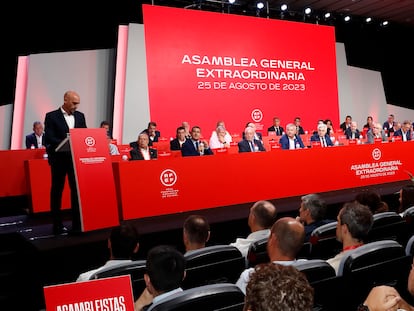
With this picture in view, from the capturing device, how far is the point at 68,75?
8961 mm

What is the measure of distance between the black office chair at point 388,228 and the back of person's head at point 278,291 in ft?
7.02

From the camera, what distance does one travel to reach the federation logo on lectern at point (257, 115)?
9781mm

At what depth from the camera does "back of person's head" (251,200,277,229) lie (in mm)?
2781

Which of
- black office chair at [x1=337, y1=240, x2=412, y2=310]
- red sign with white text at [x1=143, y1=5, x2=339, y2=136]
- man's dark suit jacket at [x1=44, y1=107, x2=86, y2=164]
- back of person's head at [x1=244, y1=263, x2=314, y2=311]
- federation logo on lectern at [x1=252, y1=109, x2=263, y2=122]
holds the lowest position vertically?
black office chair at [x1=337, y1=240, x2=412, y2=310]

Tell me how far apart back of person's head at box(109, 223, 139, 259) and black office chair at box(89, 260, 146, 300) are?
0.99ft

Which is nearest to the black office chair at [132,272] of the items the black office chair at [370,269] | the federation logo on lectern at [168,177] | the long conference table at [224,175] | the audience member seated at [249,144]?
the black office chair at [370,269]

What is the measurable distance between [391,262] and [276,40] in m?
8.88

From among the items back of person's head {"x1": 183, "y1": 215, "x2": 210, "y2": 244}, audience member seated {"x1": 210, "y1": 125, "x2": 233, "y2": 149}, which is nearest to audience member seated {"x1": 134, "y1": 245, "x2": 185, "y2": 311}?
back of person's head {"x1": 183, "y1": 215, "x2": 210, "y2": 244}

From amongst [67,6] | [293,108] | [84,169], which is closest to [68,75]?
[67,6]

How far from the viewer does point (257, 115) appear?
32.3 ft

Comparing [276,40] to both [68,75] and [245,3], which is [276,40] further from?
[68,75]

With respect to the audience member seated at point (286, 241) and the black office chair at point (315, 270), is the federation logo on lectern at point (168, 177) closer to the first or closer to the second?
the audience member seated at point (286, 241)

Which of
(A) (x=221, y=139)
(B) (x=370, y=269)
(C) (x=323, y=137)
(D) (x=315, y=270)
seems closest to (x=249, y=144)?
(A) (x=221, y=139)

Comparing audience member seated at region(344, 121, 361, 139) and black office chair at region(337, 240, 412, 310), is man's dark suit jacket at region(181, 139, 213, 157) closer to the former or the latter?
black office chair at region(337, 240, 412, 310)
